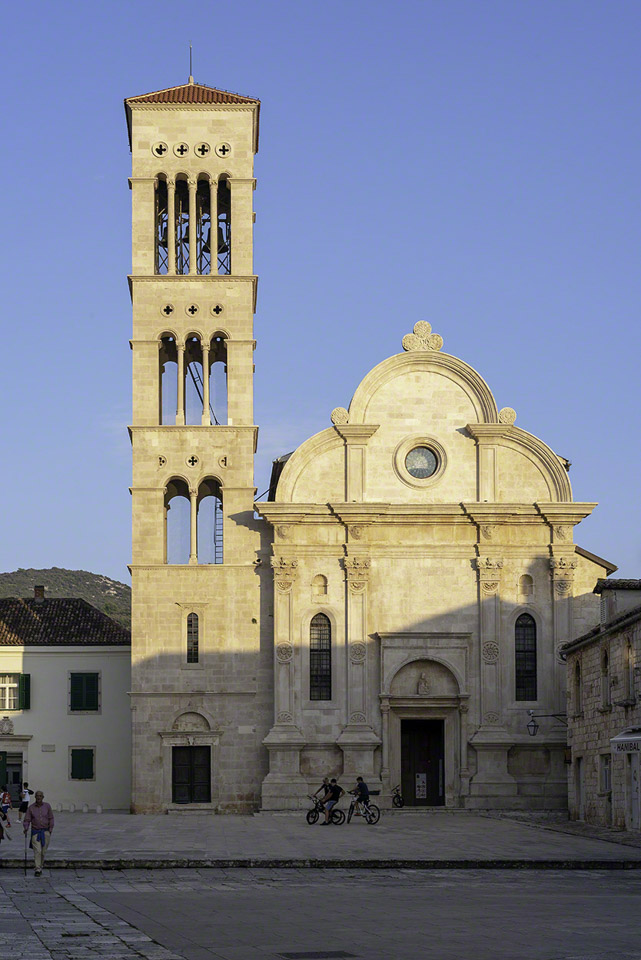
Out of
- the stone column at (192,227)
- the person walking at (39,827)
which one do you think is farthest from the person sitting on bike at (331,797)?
the stone column at (192,227)

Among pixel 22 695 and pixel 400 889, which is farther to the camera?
pixel 22 695

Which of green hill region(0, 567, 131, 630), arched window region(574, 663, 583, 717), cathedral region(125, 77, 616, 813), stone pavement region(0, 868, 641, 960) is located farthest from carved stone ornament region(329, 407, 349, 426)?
green hill region(0, 567, 131, 630)

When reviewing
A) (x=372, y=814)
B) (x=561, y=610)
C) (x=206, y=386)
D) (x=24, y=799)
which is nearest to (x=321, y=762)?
(x=372, y=814)

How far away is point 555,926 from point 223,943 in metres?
4.13

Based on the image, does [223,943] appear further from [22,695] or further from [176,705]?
[22,695]

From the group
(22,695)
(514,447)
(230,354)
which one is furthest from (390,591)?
(22,695)

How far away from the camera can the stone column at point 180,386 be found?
156 ft

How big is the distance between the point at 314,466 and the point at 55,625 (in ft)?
39.8

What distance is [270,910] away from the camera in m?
19.7

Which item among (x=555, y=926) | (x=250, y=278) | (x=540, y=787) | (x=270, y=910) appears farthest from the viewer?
(x=250, y=278)

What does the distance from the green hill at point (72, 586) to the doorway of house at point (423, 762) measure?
63059mm

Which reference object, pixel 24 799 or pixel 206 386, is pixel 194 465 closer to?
pixel 206 386

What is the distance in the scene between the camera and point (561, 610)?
46094 millimetres

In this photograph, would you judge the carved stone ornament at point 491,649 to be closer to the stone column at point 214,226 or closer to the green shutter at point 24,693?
the stone column at point 214,226
